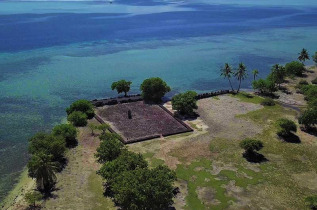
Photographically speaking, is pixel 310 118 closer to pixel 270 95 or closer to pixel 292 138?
pixel 292 138

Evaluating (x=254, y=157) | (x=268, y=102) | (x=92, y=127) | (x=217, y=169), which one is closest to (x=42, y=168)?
(x=92, y=127)

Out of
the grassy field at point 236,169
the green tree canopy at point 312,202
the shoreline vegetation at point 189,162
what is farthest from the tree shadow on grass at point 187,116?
the green tree canopy at point 312,202

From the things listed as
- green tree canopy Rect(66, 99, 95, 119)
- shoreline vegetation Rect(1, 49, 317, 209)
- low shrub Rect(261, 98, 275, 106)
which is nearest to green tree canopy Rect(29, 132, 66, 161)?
shoreline vegetation Rect(1, 49, 317, 209)

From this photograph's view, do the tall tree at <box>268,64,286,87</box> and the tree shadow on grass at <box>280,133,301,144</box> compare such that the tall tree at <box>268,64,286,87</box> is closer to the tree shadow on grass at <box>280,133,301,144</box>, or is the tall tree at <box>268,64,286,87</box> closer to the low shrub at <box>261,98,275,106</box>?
the low shrub at <box>261,98,275,106</box>

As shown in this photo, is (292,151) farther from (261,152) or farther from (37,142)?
(37,142)

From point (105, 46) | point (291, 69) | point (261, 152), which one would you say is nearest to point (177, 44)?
point (105, 46)
